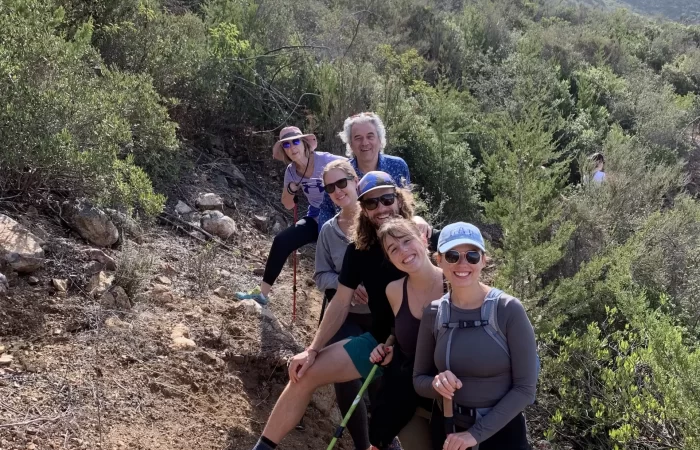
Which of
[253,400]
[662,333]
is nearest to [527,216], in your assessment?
[662,333]

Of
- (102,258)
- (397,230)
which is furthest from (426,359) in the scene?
(102,258)

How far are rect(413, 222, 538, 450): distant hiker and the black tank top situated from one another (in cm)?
22

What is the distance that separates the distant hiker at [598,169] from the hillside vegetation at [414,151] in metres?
0.15

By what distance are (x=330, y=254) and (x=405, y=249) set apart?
85 centimetres

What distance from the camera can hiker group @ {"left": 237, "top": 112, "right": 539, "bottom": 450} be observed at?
2527 millimetres

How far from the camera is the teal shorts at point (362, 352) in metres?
3.16

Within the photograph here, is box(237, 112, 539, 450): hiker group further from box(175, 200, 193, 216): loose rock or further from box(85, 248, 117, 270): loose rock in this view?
box(175, 200, 193, 216): loose rock

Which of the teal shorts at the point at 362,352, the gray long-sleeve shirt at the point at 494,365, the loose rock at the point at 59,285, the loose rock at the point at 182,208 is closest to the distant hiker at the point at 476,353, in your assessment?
the gray long-sleeve shirt at the point at 494,365

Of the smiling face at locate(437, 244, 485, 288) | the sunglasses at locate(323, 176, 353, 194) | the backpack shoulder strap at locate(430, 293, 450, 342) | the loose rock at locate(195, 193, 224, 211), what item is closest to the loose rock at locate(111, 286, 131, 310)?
the sunglasses at locate(323, 176, 353, 194)

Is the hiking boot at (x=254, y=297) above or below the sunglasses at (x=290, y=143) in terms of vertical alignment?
below

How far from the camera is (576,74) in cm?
1738

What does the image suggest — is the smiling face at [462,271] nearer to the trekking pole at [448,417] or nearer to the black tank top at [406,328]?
the black tank top at [406,328]

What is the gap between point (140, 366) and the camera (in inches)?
140

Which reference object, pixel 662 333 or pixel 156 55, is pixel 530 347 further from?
pixel 156 55
